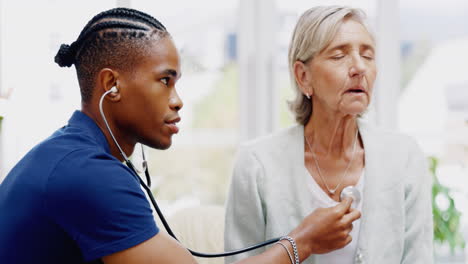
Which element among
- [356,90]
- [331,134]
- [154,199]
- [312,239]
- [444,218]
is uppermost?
[356,90]

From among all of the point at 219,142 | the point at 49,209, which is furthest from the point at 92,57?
the point at 219,142

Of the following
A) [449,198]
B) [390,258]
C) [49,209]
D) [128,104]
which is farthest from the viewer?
[449,198]

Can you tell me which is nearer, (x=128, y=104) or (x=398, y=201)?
(x=128, y=104)

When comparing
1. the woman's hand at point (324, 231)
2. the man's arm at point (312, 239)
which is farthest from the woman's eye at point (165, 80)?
the woman's hand at point (324, 231)

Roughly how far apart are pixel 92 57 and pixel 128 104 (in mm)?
122

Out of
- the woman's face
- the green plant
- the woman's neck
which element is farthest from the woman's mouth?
the green plant

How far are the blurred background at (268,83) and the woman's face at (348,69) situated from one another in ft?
4.75

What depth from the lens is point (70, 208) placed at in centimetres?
90

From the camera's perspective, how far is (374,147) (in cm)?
149

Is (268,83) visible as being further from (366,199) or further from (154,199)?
(154,199)

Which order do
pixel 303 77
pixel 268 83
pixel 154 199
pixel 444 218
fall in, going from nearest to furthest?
pixel 154 199 → pixel 303 77 → pixel 444 218 → pixel 268 83

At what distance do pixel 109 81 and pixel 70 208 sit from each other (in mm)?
265

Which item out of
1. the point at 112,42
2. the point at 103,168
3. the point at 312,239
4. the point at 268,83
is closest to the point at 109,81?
the point at 112,42

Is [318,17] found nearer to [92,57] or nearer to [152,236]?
[92,57]
